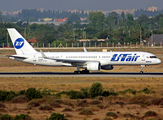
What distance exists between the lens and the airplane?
4762cm

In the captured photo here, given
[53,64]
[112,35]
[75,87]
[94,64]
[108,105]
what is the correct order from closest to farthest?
[108,105], [75,87], [94,64], [53,64], [112,35]

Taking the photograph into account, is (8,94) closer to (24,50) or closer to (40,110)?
(40,110)

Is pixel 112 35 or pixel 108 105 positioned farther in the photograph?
pixel 112 35

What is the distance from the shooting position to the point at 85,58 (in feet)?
162

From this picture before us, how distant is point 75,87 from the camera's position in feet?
113

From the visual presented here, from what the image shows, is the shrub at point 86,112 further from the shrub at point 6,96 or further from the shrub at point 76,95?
the shrub at point 6,96

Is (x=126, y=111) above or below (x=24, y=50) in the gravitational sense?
below

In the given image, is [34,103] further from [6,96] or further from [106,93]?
[106,93]

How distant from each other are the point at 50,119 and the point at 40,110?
4.08 meters

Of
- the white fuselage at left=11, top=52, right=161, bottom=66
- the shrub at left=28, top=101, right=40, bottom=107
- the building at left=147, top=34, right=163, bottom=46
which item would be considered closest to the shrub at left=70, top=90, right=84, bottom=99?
the shrub at left=28, top=101, right=40, bottom=107

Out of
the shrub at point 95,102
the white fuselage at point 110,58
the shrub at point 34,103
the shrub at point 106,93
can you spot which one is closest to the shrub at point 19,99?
the shrub at point 34,103

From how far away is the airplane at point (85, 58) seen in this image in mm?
47625

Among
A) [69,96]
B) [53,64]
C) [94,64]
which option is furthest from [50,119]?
[53,64]

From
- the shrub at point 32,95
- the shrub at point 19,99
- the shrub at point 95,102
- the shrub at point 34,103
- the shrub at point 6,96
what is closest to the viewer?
the shrub at point 34,103
